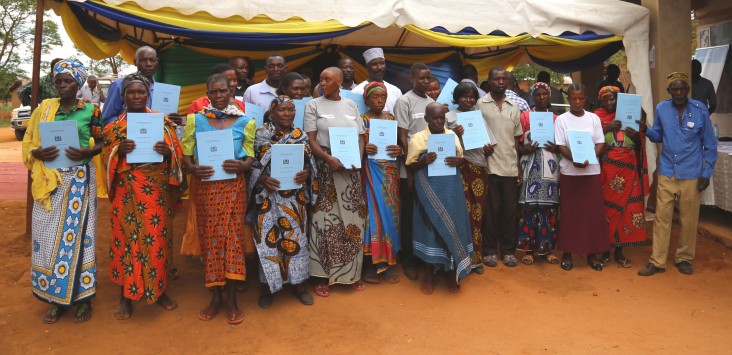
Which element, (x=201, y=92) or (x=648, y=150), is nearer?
(x=648, y=150)

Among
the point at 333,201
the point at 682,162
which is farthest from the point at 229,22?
the point at 682,162

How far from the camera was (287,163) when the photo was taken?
354 cm

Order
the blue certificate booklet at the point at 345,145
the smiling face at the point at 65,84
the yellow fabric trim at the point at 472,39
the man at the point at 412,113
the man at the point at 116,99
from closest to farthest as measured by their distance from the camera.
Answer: the smiling face at the point at 65,84, the blue certificate booklet at the point at 345,145, the man at the point at 116,99, the man at the point at 412,113, the yellow fabric trim at the point at 472,39

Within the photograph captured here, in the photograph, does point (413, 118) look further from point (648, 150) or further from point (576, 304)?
point (648, 150)

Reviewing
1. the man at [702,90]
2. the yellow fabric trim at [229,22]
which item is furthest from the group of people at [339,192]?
the man at [702,90]

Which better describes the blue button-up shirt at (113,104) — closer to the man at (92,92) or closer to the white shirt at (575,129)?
the white shirt at (575,129)

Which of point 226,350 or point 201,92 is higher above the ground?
point 201,92

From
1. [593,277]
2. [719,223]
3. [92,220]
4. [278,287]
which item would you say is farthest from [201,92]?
[719,223]

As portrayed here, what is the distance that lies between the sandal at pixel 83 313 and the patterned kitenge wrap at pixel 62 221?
0.13 metres

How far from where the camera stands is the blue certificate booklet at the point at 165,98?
412 centimetres

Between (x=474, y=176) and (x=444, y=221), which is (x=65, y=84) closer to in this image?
(x=444, y=221)

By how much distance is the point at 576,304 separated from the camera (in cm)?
390

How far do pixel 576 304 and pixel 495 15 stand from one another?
3361mm

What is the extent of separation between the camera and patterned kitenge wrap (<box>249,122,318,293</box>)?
11.9 ft
